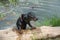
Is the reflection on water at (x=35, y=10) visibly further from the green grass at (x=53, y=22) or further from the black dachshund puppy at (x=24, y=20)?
the black dachshund puppy at (x=24, y=20)

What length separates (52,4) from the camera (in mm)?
2908

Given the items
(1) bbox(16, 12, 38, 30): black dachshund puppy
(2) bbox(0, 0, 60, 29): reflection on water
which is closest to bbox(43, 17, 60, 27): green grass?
(2) bbox(0, 0, 60, 29): reflection on water

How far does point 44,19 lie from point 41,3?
30 cm

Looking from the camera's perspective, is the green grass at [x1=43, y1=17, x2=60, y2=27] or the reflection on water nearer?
the green grass at [x1=43, y1=17, x2=60, y2=27]

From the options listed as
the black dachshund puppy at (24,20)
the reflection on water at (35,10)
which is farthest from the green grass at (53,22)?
the black dachshund puppy at (24,20)

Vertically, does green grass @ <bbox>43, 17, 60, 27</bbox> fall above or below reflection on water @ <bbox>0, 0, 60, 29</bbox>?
Answer: below

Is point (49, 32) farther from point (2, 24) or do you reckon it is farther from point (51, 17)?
point (2, 24)

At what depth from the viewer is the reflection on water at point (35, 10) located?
2.70 m

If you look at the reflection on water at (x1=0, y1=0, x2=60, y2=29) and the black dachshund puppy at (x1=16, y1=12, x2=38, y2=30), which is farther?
the reflection on water at (x1=0, y1=0, x2=60, y2=29)

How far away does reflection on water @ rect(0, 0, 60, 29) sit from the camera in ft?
8.87

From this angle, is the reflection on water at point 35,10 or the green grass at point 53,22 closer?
the green grass at point 53,22

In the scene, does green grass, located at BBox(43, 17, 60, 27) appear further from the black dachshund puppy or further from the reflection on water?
the black dachshund puppy

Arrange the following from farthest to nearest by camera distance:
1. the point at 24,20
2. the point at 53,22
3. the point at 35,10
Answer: the point at 35,10
the point at 53,22
the point at 24,20

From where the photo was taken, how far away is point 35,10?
2820mm
